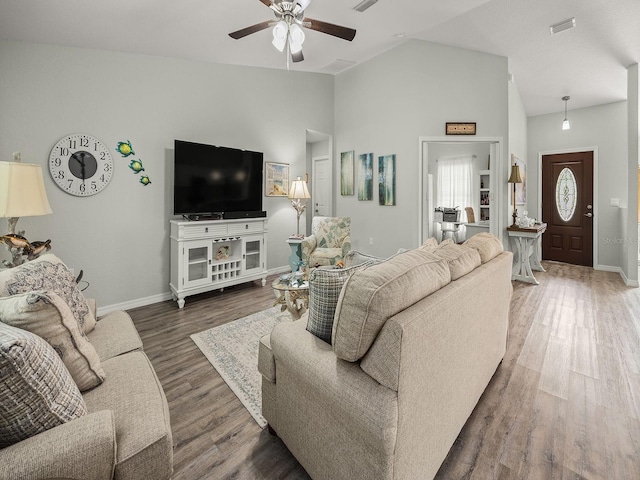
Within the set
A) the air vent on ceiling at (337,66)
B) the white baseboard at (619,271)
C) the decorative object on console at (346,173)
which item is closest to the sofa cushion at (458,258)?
the decorative object on console at (346,173)

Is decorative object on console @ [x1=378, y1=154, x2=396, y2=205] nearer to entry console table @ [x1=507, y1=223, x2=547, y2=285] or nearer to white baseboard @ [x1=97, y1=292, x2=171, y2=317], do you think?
entry console table @ [x1=507, y1=223, x2=547, y2=285]

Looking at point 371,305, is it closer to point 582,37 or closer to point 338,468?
point 338,468

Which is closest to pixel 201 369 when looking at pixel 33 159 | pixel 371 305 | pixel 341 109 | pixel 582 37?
pixel 371 305

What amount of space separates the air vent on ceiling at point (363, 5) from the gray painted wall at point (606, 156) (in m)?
4.88

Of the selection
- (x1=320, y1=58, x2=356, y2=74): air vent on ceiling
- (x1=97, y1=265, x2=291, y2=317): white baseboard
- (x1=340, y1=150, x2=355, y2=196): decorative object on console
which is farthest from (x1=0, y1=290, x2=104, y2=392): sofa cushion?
(x1=320, y1=58, x2=356, y2=74): air vent on ceiling

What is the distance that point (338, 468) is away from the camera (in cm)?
114

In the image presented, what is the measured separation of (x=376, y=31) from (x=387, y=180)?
2043mm

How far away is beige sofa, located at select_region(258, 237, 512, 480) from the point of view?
100 cm

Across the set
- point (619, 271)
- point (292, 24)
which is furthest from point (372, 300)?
point (619, 271)

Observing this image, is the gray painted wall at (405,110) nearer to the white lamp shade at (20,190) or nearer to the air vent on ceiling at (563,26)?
the air vent on ceiling at (563,26)

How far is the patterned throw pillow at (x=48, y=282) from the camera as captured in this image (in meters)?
1.36

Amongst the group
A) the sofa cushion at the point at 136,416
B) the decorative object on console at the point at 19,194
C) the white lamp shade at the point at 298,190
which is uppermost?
the white lamp shade at the point at 298,190

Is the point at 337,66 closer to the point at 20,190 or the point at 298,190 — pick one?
the point at 298,190

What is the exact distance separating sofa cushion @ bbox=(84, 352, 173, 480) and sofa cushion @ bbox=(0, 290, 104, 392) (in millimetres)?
80
